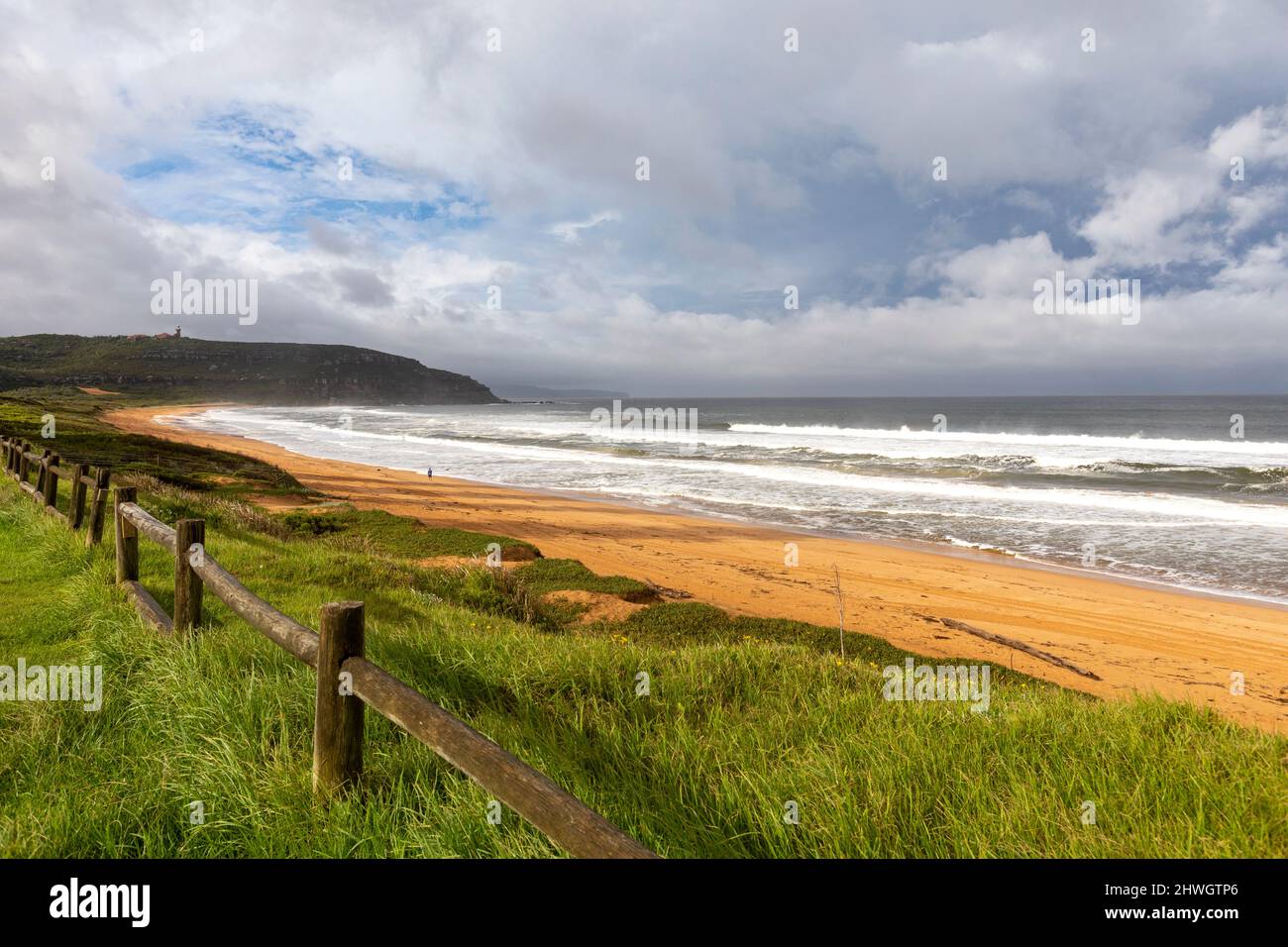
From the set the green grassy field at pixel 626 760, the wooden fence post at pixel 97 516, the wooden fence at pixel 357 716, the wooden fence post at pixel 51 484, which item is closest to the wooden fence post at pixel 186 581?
the wooden fence at pixel 357 716

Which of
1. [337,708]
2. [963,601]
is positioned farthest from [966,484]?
[337,708]

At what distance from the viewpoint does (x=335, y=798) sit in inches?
116

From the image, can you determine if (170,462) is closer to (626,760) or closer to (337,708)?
(337,708)

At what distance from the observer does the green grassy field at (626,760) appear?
277 cm

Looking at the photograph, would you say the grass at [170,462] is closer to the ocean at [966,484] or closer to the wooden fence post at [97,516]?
the ocean at [966,484]

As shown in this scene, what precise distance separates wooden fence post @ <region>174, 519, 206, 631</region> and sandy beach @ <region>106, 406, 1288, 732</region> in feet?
21.8

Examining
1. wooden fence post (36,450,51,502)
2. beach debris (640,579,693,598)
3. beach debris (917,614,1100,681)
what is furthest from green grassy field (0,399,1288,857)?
wooden fence post (36,450,51,502)

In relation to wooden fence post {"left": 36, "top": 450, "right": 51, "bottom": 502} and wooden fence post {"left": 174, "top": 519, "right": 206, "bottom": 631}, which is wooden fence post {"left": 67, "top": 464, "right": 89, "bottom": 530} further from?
wooden fence post {"left": 174, "top": 519, "right": 206, "bottom": 631}

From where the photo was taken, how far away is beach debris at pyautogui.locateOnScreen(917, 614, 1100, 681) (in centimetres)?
817

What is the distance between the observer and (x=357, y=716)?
299 centimetres

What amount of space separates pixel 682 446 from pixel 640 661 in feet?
140

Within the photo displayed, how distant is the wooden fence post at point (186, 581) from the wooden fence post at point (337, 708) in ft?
8.84
